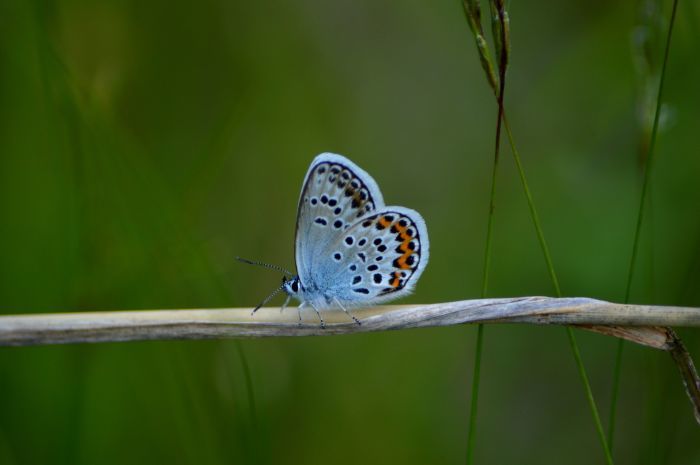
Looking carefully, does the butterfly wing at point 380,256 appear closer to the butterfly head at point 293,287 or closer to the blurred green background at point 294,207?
the butterfly head at point 293,287

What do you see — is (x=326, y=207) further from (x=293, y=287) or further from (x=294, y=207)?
(x=294, y=207)

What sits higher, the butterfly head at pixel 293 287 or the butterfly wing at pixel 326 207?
the butterfly wing at pixel 326 207

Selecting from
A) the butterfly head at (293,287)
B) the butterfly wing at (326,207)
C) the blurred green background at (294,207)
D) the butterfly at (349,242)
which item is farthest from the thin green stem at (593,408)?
the butterfly head at (293,287)

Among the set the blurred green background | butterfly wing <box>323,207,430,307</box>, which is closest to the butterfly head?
butterfly wing <box>323,207,430,307</box>

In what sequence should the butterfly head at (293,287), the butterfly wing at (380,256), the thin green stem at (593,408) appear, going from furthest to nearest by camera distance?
the butterfly head at (293,287)
the butterfly wing at (380,256)
the thin green stem at (593,408)

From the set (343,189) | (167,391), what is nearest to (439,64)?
(343,189)

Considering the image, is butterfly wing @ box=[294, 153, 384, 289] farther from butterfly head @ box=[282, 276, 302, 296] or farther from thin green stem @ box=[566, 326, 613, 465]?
thin green stem @ box=[566, 326, 613, 465]
